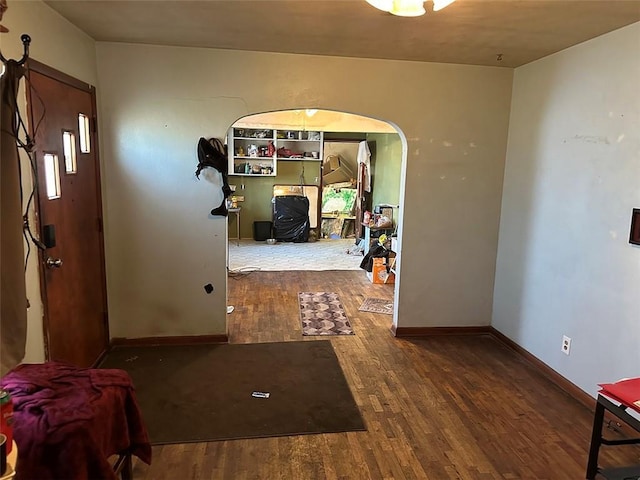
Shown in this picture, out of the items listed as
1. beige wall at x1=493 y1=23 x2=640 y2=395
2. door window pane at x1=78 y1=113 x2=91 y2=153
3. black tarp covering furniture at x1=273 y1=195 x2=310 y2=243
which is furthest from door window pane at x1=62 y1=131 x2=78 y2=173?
black tarp covering furniture at x1=273 y1=195 x2=310 y2=243

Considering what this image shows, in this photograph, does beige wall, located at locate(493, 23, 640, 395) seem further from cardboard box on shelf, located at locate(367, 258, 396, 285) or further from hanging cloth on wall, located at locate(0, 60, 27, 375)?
hanging cloth on wall, located at locate(0, 60, 27, 375)

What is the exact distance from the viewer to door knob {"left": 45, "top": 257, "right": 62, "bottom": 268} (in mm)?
2471

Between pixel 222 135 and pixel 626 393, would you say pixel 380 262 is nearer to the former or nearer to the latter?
pixel 222 135

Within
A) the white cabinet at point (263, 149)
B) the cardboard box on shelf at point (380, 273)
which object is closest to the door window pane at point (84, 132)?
the cardboard box on shelf at point (380, 273)

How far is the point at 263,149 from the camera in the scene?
8430mm

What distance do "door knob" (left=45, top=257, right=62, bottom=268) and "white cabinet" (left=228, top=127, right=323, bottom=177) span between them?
5.82m

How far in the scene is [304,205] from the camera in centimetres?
866

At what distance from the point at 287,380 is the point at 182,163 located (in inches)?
73.4

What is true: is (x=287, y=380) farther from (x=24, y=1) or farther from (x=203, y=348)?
(x=24, y=1)

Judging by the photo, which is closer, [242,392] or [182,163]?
[242,392]

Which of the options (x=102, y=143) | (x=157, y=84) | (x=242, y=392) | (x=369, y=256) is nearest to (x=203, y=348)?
(x=242, y=392)

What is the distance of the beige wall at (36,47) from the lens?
213 cm

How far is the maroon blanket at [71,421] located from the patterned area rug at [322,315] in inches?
93.3

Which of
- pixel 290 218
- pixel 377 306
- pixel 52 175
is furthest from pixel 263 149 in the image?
pixel 52 175
